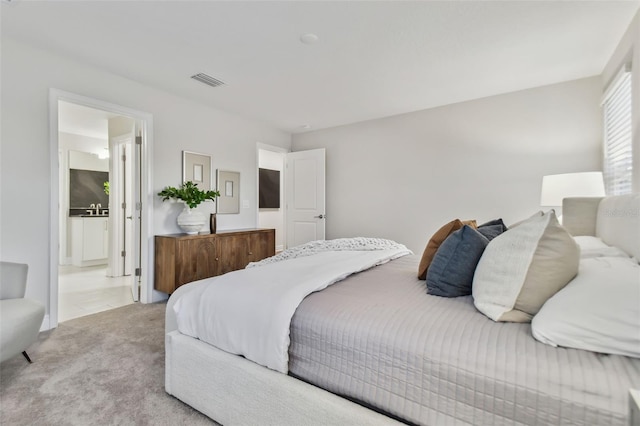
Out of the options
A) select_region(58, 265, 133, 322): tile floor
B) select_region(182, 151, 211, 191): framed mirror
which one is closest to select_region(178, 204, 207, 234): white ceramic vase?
select_region(182, 151, 211, 191): framed mirror

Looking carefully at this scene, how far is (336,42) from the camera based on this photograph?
97.3 inches

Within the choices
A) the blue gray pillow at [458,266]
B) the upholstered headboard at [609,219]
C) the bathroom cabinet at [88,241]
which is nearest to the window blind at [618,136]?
the upholstered headboard at [609,219]

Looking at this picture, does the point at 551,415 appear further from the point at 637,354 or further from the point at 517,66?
the point at 517,66

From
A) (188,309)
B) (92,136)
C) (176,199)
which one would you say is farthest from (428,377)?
(92,136)

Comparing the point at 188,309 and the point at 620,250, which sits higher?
the point at 620,250

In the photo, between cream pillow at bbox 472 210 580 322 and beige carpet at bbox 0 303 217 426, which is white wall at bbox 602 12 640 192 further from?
beige carpet at bbox 0 303 217 426

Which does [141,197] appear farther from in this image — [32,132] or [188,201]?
[32,132]

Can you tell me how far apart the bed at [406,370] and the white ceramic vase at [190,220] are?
2127mm

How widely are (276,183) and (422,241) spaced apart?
3402 millimetres

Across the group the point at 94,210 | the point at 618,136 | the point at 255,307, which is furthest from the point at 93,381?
the point at 94,210

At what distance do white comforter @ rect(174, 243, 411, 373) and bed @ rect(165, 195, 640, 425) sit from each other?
0.05 metres

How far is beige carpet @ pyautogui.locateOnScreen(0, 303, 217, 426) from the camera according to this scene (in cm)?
155

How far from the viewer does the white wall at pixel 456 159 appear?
10.8 ft

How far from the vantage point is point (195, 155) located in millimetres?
3914
